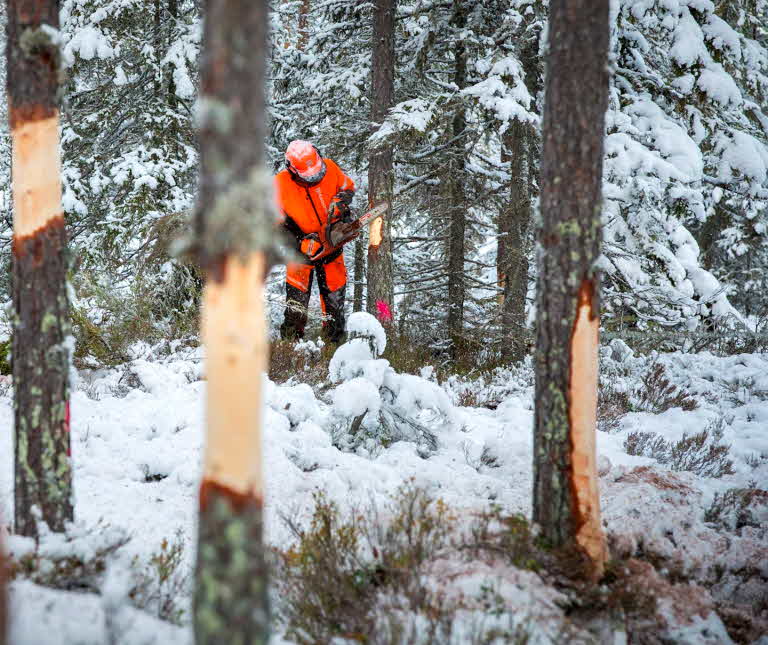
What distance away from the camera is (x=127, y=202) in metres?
8.66

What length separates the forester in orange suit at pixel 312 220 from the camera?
734cm

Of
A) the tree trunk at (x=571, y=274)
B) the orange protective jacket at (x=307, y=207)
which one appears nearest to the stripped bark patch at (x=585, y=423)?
the tree trunk at (x=571, y=274)

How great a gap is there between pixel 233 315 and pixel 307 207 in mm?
6409

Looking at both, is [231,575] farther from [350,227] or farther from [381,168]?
[381,168]

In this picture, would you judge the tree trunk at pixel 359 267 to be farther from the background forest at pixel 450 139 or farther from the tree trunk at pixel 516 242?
the tree trunk at pixel 516 242

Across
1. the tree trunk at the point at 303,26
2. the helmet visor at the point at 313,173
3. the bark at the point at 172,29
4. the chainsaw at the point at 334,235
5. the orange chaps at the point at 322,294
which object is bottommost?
the orange chaps at the point at 322,294

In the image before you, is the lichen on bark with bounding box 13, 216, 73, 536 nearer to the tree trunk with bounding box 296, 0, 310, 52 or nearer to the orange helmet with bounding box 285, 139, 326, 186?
the orange helmet with bounding box 285, 139, 326, 186

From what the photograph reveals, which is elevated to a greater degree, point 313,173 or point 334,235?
point 313,173

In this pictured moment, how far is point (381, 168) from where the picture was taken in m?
7.67

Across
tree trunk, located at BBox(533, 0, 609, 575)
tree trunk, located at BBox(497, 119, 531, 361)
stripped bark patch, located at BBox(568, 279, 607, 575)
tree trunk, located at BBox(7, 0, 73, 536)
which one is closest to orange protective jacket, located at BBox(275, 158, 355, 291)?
tree trunk, located at BBox(497, 119, 531, 361)

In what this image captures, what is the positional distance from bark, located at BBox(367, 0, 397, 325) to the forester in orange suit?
422 millimetres

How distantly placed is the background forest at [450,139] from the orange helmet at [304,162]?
796 mm

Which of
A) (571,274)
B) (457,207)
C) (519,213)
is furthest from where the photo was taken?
(457,207)

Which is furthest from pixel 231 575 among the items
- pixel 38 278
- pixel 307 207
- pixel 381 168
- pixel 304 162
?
pixel 381 168
